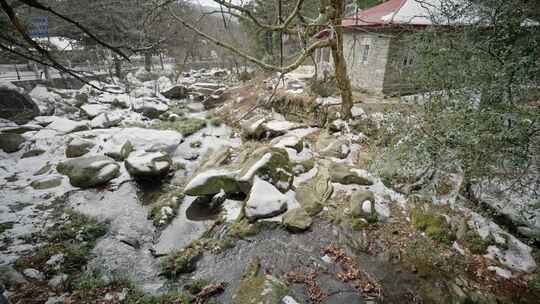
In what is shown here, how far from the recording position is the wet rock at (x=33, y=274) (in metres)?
4.51

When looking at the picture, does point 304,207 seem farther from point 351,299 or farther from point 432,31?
point 432,31

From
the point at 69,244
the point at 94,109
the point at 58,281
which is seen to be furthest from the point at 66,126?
the point at 58,281

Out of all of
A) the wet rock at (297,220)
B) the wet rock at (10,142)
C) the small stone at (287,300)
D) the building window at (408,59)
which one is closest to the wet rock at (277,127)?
the wet rock at (297,220)

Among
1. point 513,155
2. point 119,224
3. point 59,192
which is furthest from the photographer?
point 59,192

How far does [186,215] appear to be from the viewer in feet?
21.4

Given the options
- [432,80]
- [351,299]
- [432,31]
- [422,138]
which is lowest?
[351,299]

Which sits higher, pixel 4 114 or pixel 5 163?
pixel 4 114

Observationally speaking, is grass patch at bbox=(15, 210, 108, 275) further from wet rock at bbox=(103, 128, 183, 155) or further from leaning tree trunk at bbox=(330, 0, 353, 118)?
leaning tree trunk at bbox=(330, 0, 353, 118)

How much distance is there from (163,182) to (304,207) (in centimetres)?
436

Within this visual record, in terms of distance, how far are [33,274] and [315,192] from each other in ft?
18.2

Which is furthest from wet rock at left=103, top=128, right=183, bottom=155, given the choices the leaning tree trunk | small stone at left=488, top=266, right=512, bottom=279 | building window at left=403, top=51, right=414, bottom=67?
small stone at left=488, top=266, right=512, bottom=279

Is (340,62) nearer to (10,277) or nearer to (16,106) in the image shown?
(10,277)

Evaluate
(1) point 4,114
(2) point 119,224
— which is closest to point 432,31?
(2) point 119,224

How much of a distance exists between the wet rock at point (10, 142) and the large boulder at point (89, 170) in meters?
3.05
